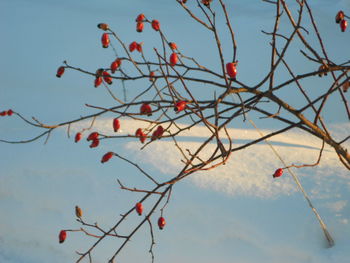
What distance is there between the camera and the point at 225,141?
2.56 m

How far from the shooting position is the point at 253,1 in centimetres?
527

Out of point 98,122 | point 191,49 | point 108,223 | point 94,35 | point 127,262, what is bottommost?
point 127,262

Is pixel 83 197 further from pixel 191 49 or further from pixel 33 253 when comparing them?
pixel 191 49

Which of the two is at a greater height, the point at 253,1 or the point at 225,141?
the point at 253,1

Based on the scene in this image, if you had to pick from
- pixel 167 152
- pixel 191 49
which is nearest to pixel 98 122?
pixel 167 152

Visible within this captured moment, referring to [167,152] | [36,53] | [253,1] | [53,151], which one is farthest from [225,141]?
[253,1]

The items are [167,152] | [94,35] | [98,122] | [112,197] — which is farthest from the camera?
[94,35]

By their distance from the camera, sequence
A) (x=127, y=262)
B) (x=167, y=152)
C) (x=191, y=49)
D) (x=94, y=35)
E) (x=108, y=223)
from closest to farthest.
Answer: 1. (x=127, y=262)
2. (x=108, y=223)
3. (x=167, y=152)
4. (x=191, y=49)
5. (x=94, y=35)

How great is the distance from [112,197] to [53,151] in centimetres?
57

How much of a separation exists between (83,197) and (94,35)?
269 cm

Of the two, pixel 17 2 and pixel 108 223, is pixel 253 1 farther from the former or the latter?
pixel 108 223

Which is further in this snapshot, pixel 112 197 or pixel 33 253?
pixel 112 197

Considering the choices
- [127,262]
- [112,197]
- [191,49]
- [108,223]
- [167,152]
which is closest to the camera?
[127,262]

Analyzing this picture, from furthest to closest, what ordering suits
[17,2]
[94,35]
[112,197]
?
1. [17,2]
2. [94,35]
3. [112,197]
